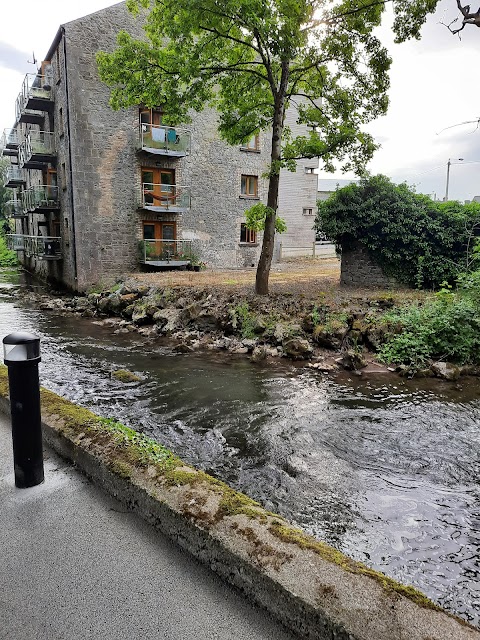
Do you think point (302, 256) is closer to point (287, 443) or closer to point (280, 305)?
point (280, 305)

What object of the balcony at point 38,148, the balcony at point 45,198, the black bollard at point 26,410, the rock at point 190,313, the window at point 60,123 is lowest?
the rock at point 190,313

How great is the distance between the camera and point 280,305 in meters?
11.8

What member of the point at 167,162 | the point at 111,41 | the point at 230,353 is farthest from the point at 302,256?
the point at 230,353

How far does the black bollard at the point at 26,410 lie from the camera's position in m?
2.99

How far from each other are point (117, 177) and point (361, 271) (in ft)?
39.2

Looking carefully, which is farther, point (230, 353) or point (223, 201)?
point (223, 201)

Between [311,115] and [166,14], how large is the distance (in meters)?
4.71

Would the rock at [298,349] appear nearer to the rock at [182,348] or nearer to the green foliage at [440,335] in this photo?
the green foliage at [440,335]

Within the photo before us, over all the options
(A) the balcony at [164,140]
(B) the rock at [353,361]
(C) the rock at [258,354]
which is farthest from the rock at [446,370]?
(A) the balcony at [164,140]

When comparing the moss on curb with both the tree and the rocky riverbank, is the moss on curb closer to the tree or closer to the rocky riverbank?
the rocky riverbank

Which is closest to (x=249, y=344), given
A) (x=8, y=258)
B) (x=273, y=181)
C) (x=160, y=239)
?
(x=273, y=181)

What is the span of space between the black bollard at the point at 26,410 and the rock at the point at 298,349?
640cm

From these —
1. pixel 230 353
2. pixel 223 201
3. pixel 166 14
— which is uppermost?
pixel 166 14

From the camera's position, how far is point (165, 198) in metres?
21.4
